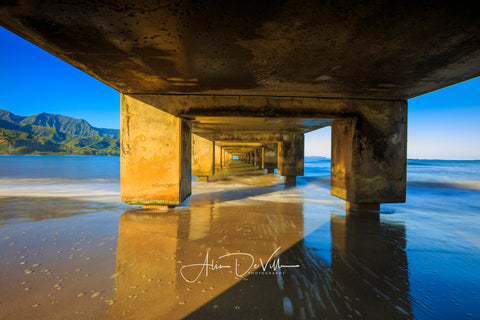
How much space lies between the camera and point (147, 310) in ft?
7.04

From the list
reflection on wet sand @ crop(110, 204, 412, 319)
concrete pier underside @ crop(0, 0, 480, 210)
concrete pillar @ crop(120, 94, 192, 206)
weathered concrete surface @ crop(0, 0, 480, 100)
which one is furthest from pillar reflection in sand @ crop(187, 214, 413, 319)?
concrete pillar @ crop(120, 94, 192, 206)

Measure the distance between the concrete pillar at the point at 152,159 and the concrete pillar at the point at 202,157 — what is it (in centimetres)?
829

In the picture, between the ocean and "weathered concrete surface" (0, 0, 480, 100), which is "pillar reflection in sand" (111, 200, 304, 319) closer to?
the ocean

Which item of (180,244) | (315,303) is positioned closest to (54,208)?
(180,244)

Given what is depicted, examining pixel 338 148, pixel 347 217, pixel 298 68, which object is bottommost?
pixel 347 217

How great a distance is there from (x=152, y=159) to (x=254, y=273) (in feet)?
12.7

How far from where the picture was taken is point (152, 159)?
5.57m

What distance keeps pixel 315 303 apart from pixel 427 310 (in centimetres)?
109

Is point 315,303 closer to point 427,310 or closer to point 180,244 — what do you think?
point 427,310

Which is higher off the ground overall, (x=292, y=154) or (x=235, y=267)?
(x=292, y=154)

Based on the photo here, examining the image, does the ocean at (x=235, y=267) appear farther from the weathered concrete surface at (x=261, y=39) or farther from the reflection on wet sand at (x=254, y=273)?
the weathered concrete surface at (x=261, y=39)

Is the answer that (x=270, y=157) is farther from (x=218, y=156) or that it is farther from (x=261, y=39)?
(x=261, y=39)

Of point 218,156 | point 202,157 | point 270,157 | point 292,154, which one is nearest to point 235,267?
point 292,154

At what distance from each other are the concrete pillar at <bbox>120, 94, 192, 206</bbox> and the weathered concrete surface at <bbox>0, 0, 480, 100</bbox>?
4.84 feet
